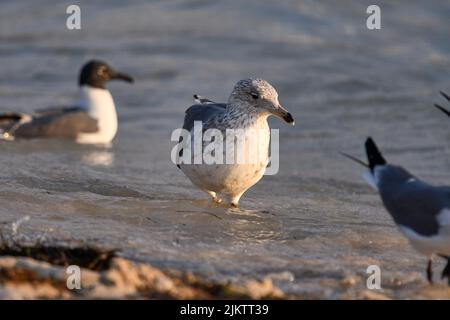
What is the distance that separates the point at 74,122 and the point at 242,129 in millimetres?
4983

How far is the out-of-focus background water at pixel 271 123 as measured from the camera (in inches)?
196

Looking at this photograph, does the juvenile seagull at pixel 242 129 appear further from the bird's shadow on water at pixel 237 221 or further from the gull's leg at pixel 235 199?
the bird's shadow on water at pixel 237 221

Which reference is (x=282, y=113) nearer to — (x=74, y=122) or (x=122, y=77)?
(x=74, y=122)

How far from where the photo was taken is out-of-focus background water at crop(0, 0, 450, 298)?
4.98 m

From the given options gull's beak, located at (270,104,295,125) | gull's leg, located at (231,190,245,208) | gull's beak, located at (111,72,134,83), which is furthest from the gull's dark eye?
gull's beak, located at (270,104,295,125)

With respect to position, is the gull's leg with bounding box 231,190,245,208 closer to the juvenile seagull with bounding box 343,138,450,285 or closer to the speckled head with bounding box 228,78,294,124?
the speckled head with bounding box 228,78,294,124

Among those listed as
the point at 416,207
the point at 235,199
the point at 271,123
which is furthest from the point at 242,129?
the point at 271,123

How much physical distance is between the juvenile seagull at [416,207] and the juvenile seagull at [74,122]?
5.82 meters

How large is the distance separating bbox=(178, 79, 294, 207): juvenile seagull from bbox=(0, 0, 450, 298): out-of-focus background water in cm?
23

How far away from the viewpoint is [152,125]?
11641mm

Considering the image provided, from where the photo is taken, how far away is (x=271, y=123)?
37.8 ft

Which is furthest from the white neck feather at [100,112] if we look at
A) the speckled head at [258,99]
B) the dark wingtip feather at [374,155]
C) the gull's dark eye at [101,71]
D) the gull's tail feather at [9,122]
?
the dark wingtip feather at [374,155]

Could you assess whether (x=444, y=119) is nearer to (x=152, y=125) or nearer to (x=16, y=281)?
(x=152, y=125)
